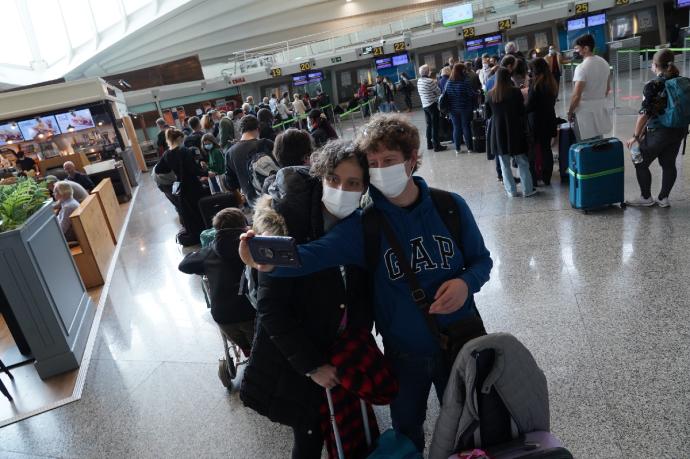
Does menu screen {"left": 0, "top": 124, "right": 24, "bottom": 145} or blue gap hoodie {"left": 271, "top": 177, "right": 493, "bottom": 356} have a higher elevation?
menu screen {"left": 0, "top": 124, "right": 24, "bottom": 145}

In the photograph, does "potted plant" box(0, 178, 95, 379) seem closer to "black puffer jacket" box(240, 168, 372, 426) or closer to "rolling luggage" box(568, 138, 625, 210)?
"black puffer jacket" box(240, 168, 372, 426)

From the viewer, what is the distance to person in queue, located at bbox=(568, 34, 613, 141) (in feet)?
17.5

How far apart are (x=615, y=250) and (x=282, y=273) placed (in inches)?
147

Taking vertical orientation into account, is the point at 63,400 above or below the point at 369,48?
below

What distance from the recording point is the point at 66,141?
50.4ft

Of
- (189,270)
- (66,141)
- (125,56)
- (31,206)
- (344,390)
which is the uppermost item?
(125,56)

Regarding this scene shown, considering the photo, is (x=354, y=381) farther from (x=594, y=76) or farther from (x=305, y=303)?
(x=594, y=76)

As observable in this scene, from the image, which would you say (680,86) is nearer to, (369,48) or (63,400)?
(63,400)

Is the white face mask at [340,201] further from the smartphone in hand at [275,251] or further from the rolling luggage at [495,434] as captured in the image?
the rolling luggage at [495,434]

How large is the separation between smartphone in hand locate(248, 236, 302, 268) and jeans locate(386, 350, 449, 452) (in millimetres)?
720

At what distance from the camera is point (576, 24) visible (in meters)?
23.3

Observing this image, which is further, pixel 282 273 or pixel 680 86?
pixel 680 86

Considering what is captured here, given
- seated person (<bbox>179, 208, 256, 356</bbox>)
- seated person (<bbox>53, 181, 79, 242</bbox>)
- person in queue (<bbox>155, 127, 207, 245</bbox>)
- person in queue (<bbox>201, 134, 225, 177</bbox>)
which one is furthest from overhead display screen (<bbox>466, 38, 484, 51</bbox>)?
seated person (<bbox>179, 208, 256, 356</bbox>)

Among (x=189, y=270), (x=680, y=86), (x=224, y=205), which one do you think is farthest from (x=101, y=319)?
(x=680, y=86)
